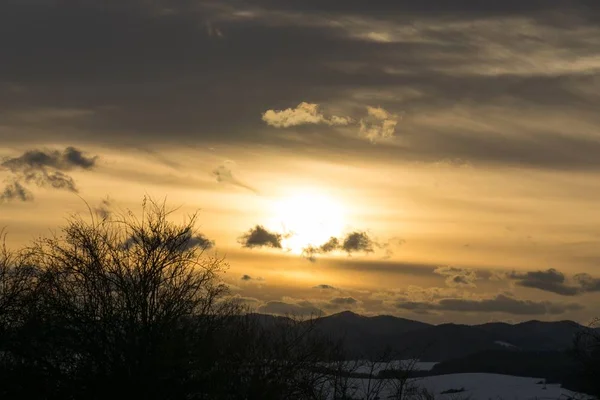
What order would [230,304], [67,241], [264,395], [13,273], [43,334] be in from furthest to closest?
[13,273], [230,304], [264,395], [67,241], [43,334]

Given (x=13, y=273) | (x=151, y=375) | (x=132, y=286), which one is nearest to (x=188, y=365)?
(x=151, y=375)

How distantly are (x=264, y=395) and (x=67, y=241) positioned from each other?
10.2 meters

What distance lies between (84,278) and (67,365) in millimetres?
3228

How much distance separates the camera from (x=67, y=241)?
32.6 meters

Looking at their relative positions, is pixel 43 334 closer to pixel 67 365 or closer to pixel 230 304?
pixel 67 365

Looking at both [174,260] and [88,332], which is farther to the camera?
[174,260]

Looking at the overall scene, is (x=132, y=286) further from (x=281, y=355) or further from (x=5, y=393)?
(x=281, y=355)

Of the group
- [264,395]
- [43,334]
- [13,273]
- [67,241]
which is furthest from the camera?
[13,273]

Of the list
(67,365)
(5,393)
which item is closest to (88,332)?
(67,365)

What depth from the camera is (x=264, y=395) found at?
35.2 m

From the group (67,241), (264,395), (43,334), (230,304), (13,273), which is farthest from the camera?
(13,273)

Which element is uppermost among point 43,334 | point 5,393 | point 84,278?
point 84,278

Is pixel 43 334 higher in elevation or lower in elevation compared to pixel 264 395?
higher

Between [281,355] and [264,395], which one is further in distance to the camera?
[281,355]
